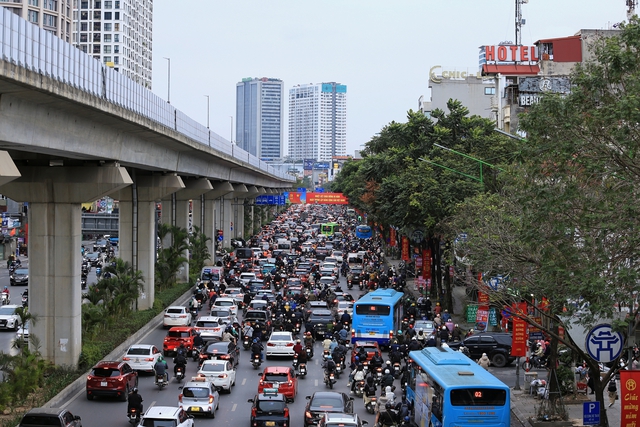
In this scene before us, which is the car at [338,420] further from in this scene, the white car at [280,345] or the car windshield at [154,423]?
the white car at [280,345]

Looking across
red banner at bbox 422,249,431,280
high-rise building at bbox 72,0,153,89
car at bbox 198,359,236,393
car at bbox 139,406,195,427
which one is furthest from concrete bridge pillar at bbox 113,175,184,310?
high-rise building at bbox 72,0,153,89

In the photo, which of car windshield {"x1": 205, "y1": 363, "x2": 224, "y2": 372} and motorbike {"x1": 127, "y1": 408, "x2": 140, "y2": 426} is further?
car windshield {"x1": 205, "y1": 363, "x2": 224, "y2": 372}

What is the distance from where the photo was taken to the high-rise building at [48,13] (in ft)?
270

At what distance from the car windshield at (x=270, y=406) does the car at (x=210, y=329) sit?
12.8 metres

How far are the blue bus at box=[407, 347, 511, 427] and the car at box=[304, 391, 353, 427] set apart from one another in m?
1.98

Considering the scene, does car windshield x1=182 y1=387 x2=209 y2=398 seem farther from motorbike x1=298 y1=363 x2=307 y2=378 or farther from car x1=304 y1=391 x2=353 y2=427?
motorbike x1=298 y1=363 x2=307 y2=378

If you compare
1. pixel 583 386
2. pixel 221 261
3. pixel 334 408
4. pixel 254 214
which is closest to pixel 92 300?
pixel 334 408

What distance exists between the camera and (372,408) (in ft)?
81.8

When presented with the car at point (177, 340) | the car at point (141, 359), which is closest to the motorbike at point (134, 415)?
the car at point (141, 359)

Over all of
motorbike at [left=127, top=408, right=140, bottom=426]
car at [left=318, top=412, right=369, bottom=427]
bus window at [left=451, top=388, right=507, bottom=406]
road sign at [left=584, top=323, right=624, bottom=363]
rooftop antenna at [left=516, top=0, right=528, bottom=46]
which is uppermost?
rooftop antenna at [left=516, top=0, right=528, bottom=46]

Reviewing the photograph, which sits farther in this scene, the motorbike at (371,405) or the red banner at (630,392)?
the motorbike at (371,405)

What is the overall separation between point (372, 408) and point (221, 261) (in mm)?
51313

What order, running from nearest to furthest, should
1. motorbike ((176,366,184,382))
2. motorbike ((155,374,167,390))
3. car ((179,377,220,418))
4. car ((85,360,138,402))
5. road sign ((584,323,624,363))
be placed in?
road sign ((584,323,624,363)) < car ((179,377,220,418)) < car ((85,360,138,402)) < motorbike ((155,374,167,390)) < motorbike ((176,366,184,382))

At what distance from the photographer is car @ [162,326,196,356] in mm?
33125
